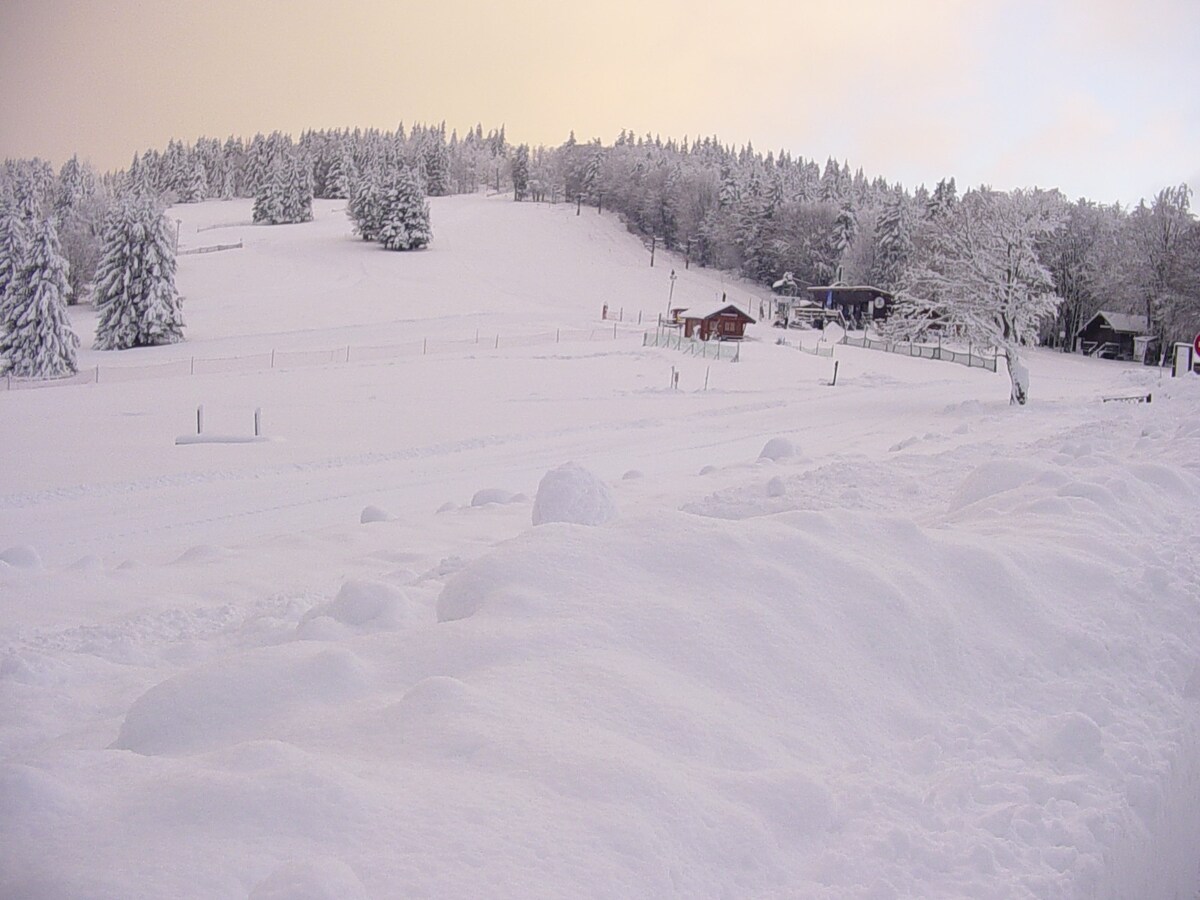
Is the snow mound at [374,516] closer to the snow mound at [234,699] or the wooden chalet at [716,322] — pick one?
the snow mound at [234,699]

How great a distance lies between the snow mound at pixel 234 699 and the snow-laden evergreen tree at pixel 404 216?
3913 inches

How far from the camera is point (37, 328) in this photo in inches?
1938

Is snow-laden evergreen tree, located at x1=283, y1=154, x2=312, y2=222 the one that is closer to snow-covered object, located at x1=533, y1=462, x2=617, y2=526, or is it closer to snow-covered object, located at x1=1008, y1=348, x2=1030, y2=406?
snow-covered object, located at x1=1008, y1=348, x2=1030, y2=406

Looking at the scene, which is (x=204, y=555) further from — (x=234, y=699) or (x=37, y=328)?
(x=37, y=328)

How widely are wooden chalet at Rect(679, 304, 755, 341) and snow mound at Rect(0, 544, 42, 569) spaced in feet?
194

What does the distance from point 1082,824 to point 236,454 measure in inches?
916

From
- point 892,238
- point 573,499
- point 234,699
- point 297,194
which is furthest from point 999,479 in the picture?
point 297,194

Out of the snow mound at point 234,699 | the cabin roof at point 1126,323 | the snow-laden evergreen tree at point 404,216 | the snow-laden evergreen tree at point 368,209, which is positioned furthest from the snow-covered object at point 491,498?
the snow-laden evergreen tree at point 368,209

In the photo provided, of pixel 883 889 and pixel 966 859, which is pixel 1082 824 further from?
pixel 883 889

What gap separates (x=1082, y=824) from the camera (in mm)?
4543

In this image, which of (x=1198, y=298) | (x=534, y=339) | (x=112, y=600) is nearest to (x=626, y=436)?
(x=112, y=600)

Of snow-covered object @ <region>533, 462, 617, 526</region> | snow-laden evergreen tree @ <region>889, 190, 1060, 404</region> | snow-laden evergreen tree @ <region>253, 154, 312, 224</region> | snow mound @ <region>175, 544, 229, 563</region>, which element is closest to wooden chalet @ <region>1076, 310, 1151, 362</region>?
snow-laden evergreen tree @ <region>889, 190, 1060, 404</region>

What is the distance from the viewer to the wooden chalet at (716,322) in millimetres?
68812

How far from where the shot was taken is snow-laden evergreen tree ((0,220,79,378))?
48750 millimetres
